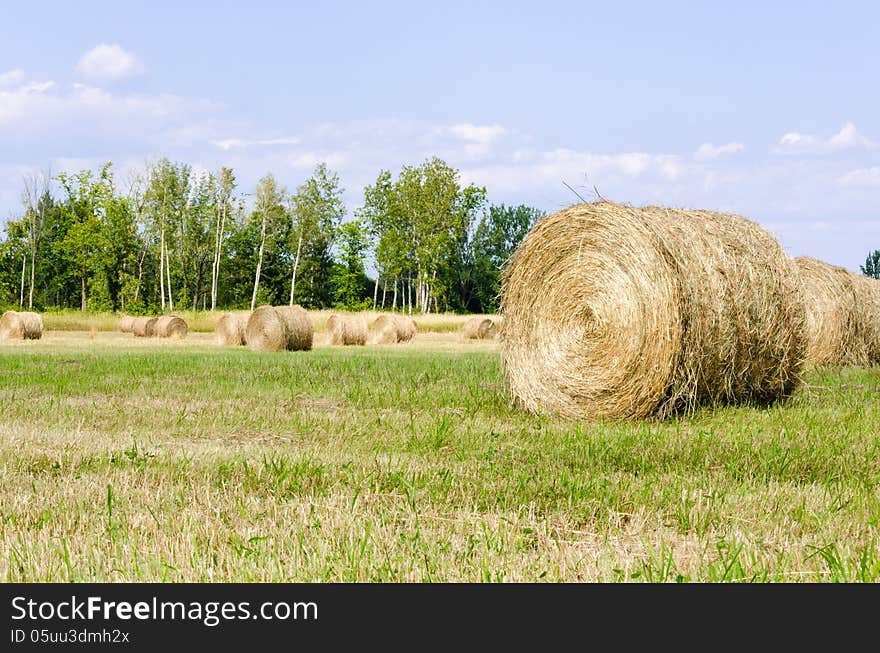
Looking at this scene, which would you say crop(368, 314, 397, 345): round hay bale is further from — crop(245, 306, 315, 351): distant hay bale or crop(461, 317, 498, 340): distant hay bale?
crop(245, 306, 315, 351): distant hay bale

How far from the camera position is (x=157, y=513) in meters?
4.52

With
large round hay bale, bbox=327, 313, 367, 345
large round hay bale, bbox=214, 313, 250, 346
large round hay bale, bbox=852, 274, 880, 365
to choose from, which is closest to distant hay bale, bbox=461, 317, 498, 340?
large round hay bale, bbox=327, 313, 367, 345

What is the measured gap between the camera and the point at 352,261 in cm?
6669

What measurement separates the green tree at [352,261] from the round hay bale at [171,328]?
2978 centimetres

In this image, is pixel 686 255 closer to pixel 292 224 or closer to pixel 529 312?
pixel 529 312

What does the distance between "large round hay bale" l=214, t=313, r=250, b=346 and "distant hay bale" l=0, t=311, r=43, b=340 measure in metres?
7.40

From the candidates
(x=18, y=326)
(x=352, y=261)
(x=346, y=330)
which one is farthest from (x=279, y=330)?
(x=352, y=261)

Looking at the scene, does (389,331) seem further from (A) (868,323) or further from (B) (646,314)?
(B) (646,314)

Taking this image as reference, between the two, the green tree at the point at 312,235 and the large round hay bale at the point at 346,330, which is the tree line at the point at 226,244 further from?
the large round hay bale at the point at 346,330

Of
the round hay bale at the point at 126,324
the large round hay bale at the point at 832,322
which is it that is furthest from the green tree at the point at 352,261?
the large round hay bale at the point at 832,322

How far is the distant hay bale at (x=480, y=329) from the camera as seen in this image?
3544cm

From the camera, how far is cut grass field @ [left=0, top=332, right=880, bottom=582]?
3586 mm
